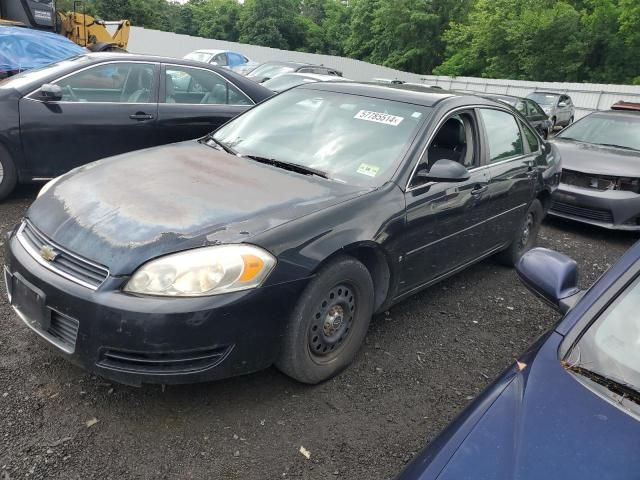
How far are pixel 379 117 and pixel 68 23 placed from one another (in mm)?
13730

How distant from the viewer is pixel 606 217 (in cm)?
634

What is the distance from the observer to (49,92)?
496 cm

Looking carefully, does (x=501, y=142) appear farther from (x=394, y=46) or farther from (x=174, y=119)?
(x=394, y=46)

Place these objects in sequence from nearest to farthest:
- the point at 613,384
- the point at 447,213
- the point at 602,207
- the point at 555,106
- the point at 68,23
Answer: the point at 613,384 → the point at 447,213 → the point at 602,207 → the point at 68,23 → the point at 555,106

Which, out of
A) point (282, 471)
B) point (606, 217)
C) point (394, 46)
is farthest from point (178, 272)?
point (394, 46)

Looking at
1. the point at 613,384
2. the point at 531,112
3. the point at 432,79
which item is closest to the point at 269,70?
the point at 531,112

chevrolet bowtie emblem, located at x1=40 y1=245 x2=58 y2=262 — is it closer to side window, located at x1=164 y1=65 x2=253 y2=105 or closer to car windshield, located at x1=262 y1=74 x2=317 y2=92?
side window, located at x1=164 y1=65 x2=253 y2=105

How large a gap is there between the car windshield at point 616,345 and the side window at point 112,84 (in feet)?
16.5

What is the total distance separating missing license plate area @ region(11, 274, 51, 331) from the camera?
248 centimetres

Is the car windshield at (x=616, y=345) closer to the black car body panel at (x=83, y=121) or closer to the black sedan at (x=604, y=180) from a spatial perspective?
the black car body panel at (x=83, y=121)

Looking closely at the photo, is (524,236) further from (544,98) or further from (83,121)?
(544,98)

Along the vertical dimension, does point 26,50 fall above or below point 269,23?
above

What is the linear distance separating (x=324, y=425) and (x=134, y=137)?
13.1ft

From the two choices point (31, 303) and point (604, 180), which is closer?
point (31, 303)
